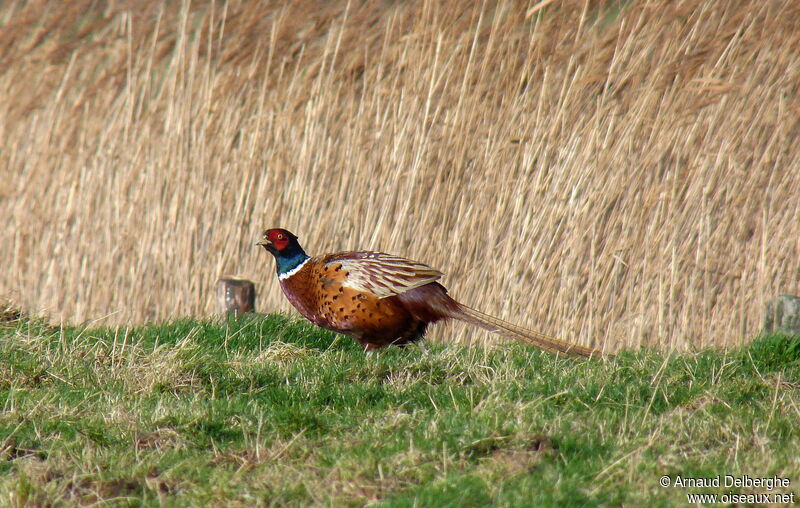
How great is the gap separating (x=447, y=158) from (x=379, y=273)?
58.9 inches

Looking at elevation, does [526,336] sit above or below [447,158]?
below

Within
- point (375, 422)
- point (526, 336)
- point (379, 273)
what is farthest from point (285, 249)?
point (375, 422)

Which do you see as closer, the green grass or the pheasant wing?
the green grass

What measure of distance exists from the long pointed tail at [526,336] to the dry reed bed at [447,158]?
0.94 metres

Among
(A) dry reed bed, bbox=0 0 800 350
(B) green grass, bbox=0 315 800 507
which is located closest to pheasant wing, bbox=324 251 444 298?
(B) green grass, bbox=0 315 800 507

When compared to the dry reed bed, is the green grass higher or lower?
lower

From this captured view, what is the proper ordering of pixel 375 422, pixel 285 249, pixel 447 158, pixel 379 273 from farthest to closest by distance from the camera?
pixel 447 158, pixel 285 249, pixel 379 273, pixel 375 422

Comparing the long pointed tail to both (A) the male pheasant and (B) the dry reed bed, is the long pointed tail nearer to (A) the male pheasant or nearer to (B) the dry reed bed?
(A) the male pheasant

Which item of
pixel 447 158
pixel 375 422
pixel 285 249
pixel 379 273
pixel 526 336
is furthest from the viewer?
pixel 447 158

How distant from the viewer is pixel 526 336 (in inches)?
182

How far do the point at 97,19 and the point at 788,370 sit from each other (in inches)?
233

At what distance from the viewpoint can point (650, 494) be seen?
9.24 ft

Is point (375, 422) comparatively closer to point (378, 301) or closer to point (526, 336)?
point (378, 301)

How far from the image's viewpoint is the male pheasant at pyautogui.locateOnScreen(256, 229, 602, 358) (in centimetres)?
467
